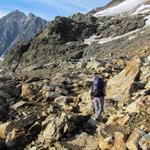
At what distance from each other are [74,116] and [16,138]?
2.67 metres

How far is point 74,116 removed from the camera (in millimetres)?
19062

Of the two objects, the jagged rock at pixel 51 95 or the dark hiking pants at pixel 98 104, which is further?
the jagged rock at pixel 51 95

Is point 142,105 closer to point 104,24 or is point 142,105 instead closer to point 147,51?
point 147,51

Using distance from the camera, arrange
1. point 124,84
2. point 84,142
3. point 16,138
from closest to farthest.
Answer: point 84,142 < point 16,138 < point 124,84

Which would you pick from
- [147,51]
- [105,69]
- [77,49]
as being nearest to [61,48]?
[77,49]

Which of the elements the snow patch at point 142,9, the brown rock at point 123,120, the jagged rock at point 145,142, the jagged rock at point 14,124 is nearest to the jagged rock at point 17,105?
the jagged rock at point 14,124

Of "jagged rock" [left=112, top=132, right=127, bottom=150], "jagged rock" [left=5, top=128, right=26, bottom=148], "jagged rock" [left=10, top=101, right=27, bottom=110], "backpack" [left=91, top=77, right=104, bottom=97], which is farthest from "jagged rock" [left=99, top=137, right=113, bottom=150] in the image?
"jagged rock" [left=10, top=101, right=27, bottom=110]

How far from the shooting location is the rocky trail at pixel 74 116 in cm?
1731

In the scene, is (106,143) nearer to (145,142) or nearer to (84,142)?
(145,142)

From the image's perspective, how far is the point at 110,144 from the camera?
15992mm

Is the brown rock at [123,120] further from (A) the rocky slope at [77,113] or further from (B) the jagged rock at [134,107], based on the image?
(B) the jagged rock at [134,107]

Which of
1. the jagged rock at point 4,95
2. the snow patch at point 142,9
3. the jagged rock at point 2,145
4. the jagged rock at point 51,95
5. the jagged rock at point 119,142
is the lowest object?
the jagged rock at point 2,145

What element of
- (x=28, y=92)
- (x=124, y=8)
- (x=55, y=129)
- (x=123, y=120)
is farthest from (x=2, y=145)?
(x=124, y=8)

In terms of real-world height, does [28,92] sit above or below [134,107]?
above
